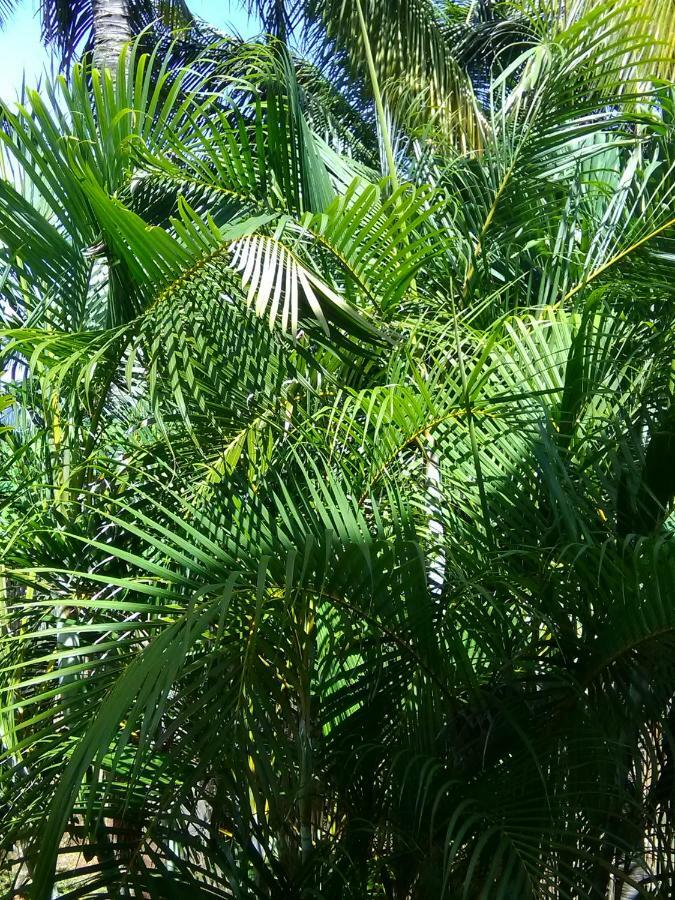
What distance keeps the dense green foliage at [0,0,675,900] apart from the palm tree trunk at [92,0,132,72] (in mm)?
1711

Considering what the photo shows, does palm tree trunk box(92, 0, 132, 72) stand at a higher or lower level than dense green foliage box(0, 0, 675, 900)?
higher

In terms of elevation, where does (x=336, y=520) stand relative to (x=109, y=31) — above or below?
below

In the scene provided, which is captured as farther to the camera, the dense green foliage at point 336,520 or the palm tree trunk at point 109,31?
the palm tree trunk at point 109,31

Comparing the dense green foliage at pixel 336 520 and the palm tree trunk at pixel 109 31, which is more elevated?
the palm tree trunk at pixel 109 31

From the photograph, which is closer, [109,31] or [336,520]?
[336,520]

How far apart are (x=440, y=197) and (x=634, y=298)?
696mm

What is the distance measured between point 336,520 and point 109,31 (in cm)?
353

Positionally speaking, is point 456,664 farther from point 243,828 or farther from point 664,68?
point 664,68

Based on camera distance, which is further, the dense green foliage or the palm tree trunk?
the palm tree trunk

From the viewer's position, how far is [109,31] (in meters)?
4.36

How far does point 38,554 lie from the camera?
231 cm

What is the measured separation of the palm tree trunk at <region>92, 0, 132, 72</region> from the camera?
4.29m

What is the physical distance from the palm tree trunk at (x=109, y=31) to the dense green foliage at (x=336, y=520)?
5.61 feet

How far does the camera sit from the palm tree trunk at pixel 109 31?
4.29 meters
